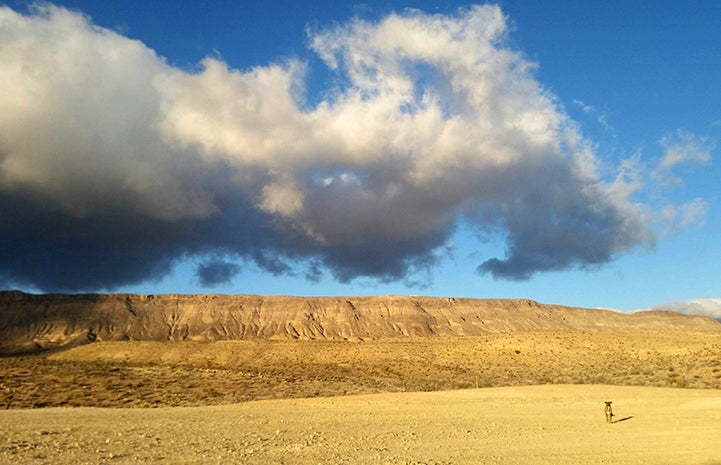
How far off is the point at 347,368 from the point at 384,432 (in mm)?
32691

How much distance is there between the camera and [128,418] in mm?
20766

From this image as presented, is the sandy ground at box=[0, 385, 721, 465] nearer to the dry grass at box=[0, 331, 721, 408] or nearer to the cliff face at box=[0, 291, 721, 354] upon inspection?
the dry grass at box=[0, 331, 721, 408]

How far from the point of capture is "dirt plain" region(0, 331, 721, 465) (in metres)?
14.5

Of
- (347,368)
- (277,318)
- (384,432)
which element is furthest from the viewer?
(277,318)

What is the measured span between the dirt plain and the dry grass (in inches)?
8.0

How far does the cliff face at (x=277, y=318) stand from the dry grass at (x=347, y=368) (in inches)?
2366

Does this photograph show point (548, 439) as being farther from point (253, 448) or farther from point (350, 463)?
point (253, 448)

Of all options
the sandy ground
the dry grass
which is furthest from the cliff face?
the sandy ground

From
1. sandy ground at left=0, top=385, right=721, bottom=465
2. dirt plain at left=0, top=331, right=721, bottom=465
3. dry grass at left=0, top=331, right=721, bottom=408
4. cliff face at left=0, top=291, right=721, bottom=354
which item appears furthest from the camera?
cliff face at left=0, top=291, right=721, bottom=354

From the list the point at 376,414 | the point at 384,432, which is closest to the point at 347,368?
the point at 376,414

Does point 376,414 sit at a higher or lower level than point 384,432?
higher

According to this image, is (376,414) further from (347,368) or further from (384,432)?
(347,368)

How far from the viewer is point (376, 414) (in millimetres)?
21844

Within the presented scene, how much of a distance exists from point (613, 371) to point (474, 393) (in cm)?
1736
